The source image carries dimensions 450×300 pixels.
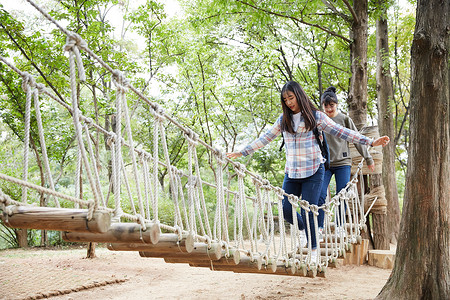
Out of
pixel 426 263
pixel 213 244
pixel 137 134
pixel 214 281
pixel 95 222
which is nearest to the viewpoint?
pixel 95 222

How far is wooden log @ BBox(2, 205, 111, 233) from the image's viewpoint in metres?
1.29

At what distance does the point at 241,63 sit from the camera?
8578mm

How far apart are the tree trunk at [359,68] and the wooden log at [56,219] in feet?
14.3

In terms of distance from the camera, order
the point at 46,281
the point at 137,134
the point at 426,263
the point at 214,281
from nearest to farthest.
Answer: the point at 426,263
the point at 46,281
the point at 214,281
the point at 137,134

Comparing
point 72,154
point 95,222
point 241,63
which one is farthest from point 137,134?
point 95,222

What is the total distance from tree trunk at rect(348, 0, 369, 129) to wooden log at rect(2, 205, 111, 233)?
4.36 metres

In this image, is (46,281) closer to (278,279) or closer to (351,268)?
(278,279)

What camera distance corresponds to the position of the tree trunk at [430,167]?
10.2 ft

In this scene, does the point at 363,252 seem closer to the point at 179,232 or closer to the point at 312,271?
the point at 312,271

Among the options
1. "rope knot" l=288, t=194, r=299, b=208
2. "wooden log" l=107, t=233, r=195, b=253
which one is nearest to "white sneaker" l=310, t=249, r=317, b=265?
"rope knot" l=288, t=194, r=299, b=208

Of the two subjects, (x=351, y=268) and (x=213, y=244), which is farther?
(x=351, y=268)

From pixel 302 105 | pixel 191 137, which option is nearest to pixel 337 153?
pixel 302 105

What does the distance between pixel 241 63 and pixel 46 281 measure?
18.8ft

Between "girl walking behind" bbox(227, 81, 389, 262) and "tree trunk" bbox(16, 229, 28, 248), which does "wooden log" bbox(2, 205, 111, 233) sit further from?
"tree trunk" bbox(16, 229, 28, 248)
